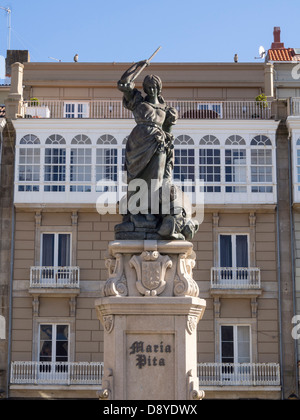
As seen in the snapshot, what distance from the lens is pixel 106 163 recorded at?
38.3 meters

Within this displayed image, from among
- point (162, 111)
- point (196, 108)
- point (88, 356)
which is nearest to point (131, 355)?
point (162, 111)

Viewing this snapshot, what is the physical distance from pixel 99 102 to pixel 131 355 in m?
30.1

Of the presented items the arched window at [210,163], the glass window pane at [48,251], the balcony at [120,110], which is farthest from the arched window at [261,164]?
the glass window pane at [48,251]

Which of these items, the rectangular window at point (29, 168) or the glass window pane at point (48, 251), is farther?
the rectangular window at point (29, 168)

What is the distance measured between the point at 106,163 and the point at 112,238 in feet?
10.7

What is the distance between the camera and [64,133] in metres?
38.6

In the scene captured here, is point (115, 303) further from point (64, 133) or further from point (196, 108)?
point (196, 108)

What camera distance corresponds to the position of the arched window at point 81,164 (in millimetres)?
37938

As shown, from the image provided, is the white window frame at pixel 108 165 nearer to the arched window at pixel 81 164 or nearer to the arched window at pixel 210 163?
the arched window at pixel 81 164

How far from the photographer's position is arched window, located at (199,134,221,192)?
125ft

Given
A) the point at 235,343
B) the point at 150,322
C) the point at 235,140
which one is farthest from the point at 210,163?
the point at 150,322

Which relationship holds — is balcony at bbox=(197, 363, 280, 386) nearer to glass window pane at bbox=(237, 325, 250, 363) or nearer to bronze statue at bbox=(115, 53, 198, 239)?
glass window pane at bbox=(237, 325, 250, 363)

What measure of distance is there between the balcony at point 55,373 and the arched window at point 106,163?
7.12 metres

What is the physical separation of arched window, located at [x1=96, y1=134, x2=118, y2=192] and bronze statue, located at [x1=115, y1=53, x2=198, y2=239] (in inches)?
849
